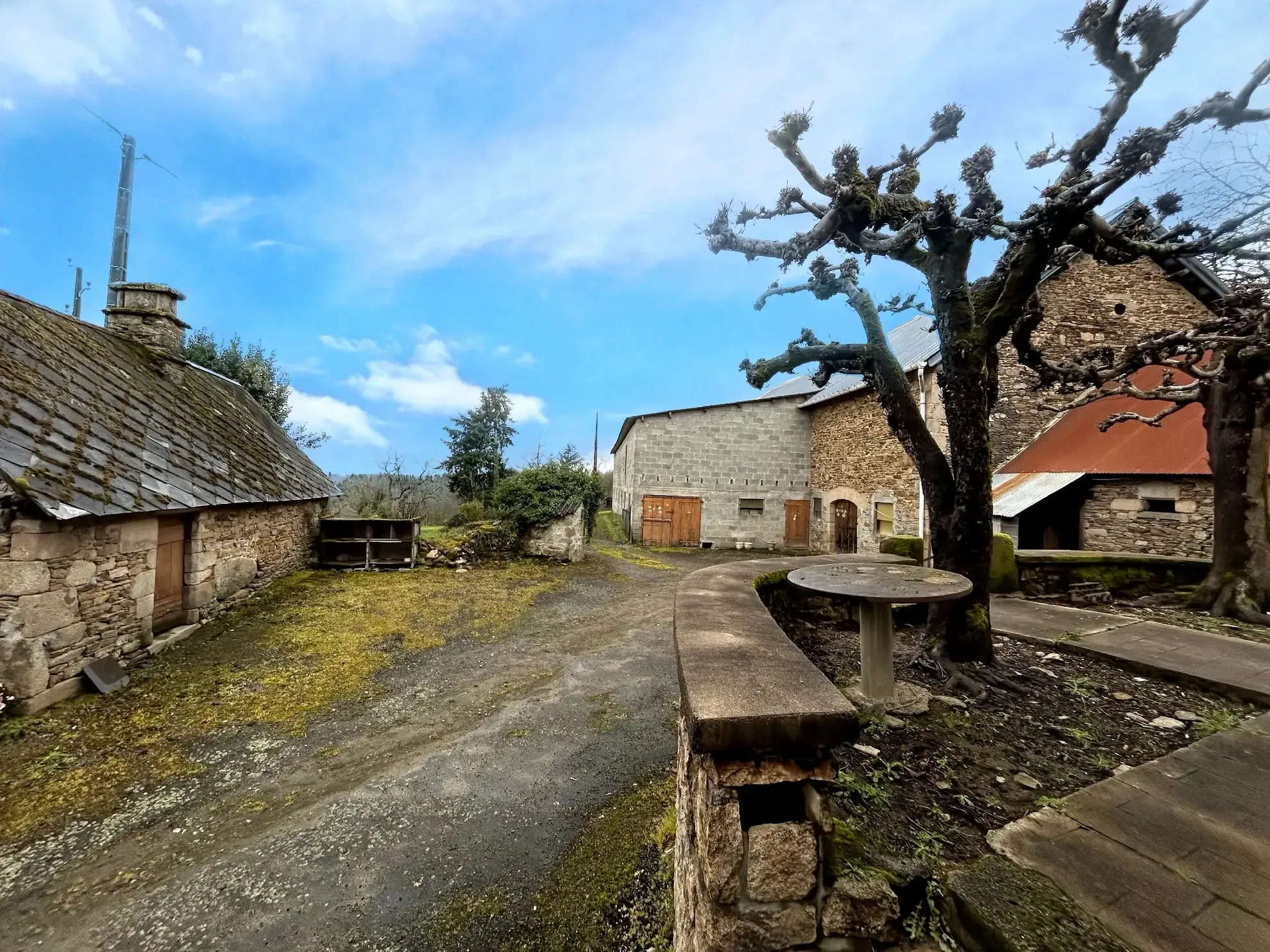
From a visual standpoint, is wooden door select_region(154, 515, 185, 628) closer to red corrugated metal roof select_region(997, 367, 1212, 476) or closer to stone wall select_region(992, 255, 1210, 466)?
red corrugated metal roof select_region(997, 367, 1212, 476)

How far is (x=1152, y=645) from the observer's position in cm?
432

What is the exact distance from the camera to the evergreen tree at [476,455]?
18.3m

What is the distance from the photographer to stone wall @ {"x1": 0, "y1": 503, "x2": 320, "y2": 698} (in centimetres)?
448

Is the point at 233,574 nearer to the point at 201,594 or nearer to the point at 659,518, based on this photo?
the point at 201,594

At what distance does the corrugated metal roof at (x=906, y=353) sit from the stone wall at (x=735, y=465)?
1.24 meters

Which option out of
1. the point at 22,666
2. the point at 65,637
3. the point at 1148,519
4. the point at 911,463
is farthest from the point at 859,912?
the point at 911,463

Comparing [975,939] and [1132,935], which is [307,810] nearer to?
[975,939]

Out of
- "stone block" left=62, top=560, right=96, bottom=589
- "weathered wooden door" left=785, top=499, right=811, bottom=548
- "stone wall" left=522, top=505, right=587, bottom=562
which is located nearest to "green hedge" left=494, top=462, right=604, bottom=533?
"stone wall" left=522, top=505, right=587, bottom=562

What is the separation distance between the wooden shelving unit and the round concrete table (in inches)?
396

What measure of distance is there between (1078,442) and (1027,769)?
33.0 feet

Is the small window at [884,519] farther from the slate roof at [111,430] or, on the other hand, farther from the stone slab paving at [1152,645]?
the slate roof at [111,430]

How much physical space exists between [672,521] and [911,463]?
24.5 feet

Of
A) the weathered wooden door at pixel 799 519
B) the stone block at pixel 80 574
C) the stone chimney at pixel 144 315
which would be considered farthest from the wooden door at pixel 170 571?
the weathered wooden door at pixel 799 519

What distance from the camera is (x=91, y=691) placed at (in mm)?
5066
